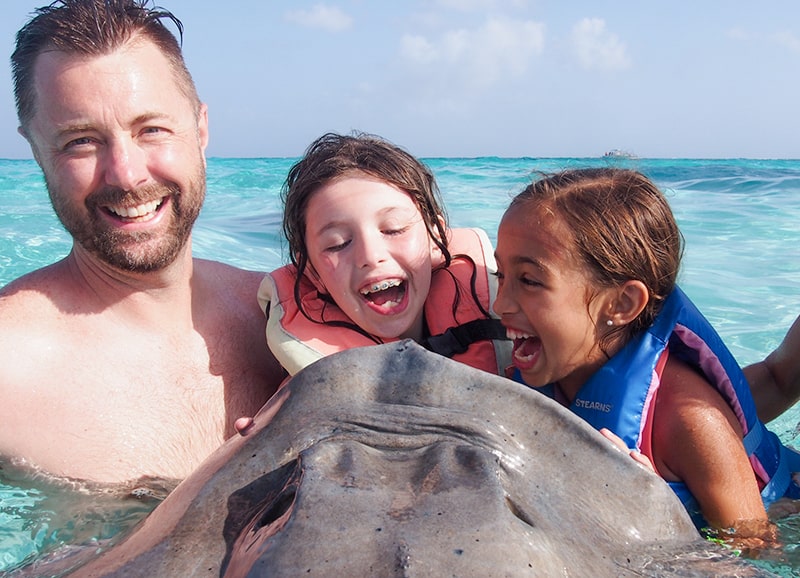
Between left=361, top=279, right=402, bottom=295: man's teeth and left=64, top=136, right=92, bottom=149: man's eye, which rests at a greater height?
left=64, top=136, right=92, bottom=149: man's eye

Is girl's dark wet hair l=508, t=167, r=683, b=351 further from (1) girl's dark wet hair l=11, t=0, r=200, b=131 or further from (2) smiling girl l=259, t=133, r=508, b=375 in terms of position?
(1) girl's dark wet hair l=11, t=0, r=200, b=131

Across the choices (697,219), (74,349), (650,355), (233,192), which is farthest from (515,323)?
(233,192)

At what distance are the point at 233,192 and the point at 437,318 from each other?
1846cm

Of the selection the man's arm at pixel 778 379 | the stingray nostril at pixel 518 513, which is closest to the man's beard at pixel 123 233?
the stingray nostril at pixel 518 513

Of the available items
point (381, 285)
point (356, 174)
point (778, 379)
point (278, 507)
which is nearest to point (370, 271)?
point (381, 285)

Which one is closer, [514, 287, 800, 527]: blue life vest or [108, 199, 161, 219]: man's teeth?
[514, 287, 800, 527]: blue life vest

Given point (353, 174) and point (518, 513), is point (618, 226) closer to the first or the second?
point (353, 174)

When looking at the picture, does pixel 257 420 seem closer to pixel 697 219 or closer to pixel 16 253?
pixel 16 253

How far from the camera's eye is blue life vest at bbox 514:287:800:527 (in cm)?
286

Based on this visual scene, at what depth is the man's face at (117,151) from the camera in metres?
3.41

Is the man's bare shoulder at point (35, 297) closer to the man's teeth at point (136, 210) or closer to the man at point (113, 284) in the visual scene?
the man at point (113, 284)

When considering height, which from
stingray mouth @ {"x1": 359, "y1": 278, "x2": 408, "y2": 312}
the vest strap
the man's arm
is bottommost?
the man's arm

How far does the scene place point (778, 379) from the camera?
13.1 feet

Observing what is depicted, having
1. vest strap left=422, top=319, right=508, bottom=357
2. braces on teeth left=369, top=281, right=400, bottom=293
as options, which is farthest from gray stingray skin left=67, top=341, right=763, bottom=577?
vest strap left=422, top=319, right=508, bottom=357
